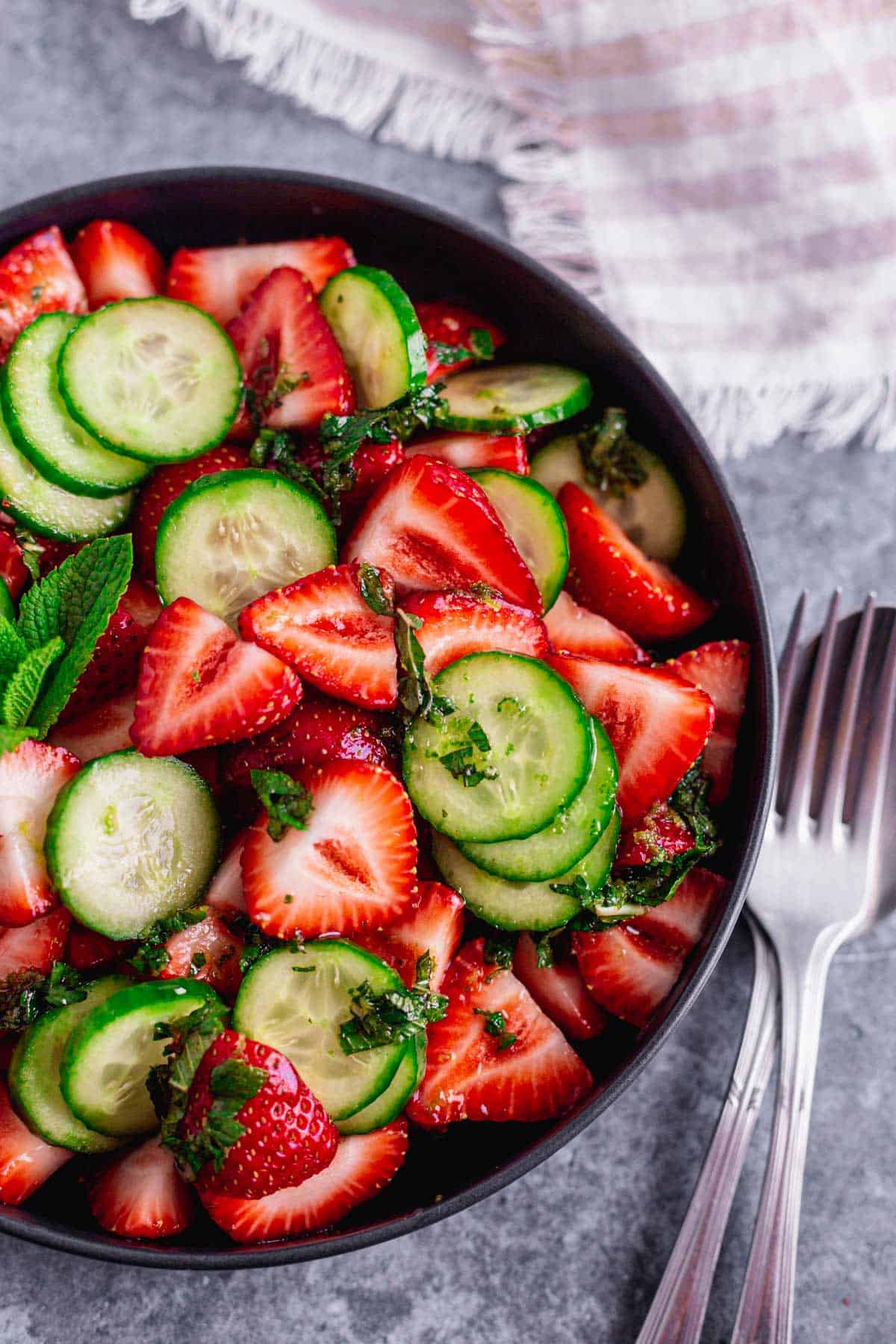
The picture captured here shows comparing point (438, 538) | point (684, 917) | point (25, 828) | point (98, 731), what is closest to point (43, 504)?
point (98, 731)

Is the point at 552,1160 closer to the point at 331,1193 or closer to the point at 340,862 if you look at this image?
the point at 331,1193

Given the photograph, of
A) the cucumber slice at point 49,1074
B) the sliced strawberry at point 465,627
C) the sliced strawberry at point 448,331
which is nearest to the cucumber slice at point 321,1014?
the cucumber slice at point 49,1074

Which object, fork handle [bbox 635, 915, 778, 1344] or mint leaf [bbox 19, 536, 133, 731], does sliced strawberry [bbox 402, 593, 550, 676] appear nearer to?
mint leaf [bbox 19, 536, 133, 731]

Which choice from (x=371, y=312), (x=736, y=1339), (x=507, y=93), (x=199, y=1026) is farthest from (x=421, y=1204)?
(x=507, y=93)

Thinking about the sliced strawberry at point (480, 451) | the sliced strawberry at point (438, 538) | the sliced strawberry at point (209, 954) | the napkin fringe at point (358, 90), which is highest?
the napkin fringe at point (358, 90)

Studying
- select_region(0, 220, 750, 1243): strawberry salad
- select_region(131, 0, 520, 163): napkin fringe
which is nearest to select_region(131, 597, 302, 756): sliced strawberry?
select_region(0, 220, 750, 1243): strawberry salad

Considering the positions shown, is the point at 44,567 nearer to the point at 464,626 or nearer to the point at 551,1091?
the point at 464,626

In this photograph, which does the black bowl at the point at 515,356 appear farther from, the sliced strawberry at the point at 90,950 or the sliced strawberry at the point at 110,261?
the sliced strawberry at the point at 90,950
